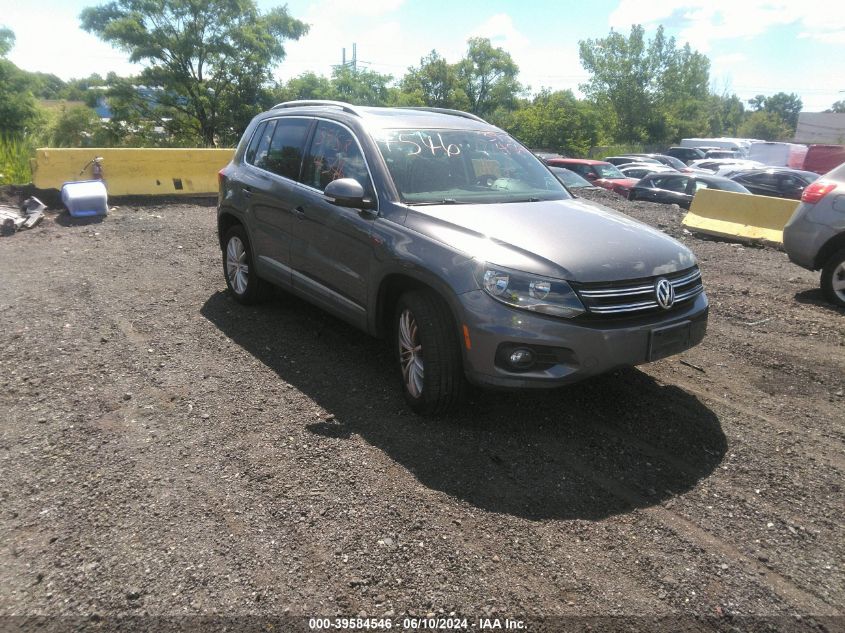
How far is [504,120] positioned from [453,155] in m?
36.2

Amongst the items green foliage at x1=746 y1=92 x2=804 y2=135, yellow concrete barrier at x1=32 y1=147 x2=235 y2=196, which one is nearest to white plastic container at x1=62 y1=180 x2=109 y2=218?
yellow concrete barrier at x1=32 y1=147 x2=235 y2=196

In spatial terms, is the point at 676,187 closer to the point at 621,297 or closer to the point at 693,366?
the point at 693,366

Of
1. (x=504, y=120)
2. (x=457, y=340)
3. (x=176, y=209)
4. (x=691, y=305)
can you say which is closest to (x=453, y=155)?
(x=457, y=340)

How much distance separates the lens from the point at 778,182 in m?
18.1

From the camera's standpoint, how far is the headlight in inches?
140

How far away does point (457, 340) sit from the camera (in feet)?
12.5

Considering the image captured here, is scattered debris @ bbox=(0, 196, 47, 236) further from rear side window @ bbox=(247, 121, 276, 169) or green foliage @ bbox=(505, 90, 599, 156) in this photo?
green foliage @ bbox=(505, 90, 599, 156)

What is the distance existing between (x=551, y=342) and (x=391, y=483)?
3.65ft

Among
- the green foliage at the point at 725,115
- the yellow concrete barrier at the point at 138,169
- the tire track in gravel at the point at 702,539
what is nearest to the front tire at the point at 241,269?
the tire track in gravel at the point at 702,539

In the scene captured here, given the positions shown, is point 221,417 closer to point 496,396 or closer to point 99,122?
point 496,396

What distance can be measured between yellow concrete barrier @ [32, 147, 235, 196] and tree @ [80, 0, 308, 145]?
12.6 meters

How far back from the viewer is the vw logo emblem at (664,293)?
3.77 meters

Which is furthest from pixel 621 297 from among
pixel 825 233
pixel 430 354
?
pixel 825 233

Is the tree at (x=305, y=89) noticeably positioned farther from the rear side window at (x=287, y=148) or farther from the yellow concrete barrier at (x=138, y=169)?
the rear side window at (x=287, y=148)
